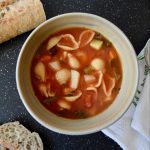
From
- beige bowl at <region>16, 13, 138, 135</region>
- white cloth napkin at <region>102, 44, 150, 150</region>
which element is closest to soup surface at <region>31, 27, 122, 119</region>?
beige bowl at <region>16, 13, 138, 135</region>

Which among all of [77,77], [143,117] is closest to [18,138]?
[77,77]

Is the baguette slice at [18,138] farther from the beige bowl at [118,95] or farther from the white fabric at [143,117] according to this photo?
the white fabric at [143,117]

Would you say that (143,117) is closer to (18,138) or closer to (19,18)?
(18,138)

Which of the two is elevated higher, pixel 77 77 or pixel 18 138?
pixel 77 77

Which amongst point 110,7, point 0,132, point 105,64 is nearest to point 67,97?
point 105,64

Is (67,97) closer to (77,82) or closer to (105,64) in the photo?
(77,82)

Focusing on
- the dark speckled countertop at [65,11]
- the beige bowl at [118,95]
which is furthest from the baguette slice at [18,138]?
the beige bowl at [118,95]

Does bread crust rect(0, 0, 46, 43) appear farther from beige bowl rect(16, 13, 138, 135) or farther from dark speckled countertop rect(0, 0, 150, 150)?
beige bowl rect(16, 13, 138, 135)
